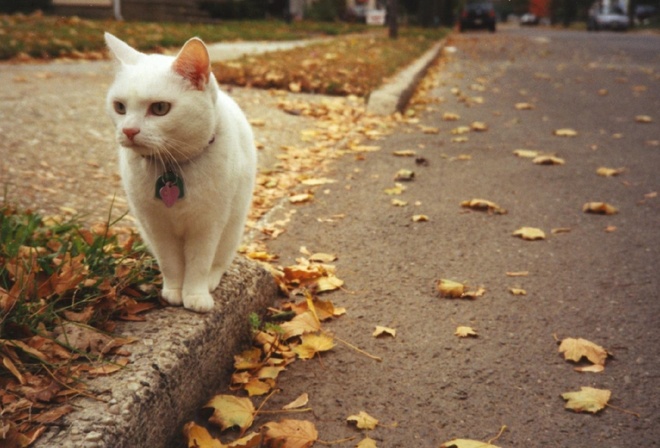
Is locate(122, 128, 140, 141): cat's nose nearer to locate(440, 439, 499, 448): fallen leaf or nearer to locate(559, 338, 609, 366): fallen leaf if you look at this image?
locate(440, 439, 499, 448): fallen leaf

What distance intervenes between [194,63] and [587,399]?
1667 mm

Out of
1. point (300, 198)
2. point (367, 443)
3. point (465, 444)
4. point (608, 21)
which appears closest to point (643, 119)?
point (300, 198)

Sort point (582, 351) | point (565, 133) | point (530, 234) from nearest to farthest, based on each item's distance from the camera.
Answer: point (582, 351)
point (530, 234)
point (565, 133)

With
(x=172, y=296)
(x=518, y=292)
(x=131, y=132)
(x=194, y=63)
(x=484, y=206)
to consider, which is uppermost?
(x=194, y=63)

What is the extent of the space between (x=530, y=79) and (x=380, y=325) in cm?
820

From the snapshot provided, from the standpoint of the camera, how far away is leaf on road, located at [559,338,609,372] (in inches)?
93.7

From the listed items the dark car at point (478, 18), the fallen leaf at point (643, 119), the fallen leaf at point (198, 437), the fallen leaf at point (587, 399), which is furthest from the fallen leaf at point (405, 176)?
the dark car at point (478, 18)

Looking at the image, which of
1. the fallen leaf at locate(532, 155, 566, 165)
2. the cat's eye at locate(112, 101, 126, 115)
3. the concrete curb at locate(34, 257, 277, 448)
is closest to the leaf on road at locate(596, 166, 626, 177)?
the fallen leaf at locate(532, 155, 566, 165)

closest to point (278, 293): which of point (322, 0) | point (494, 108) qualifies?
point (494, 108)

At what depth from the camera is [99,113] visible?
16.6ft

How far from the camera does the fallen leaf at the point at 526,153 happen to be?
5.17m

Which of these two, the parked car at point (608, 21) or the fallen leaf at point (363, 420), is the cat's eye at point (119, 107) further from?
the parked car at point (608, 21)

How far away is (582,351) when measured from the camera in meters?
2.41

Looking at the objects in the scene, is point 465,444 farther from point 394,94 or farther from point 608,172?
point 394,94
